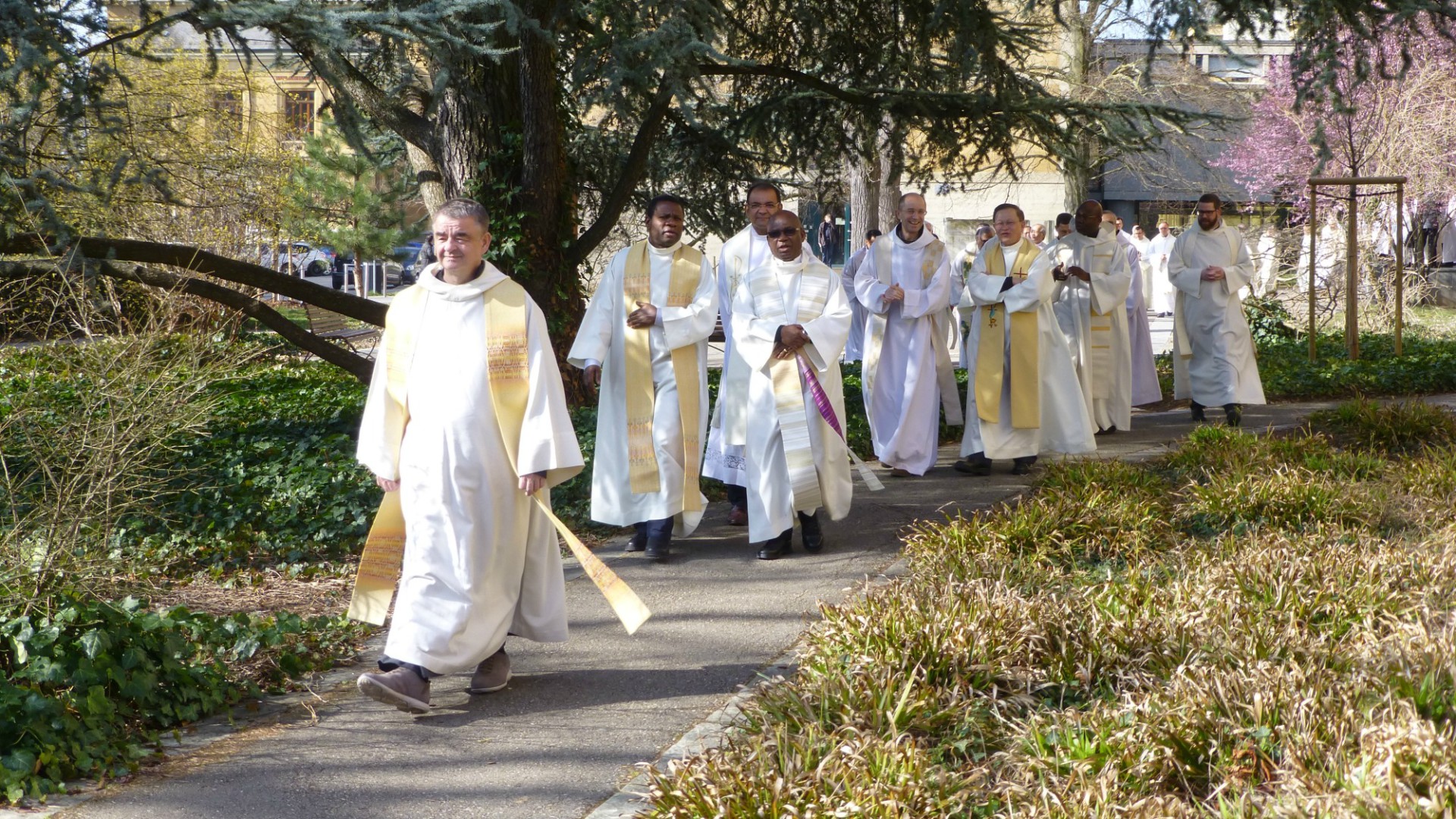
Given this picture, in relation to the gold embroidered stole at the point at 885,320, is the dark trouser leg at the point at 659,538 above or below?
below

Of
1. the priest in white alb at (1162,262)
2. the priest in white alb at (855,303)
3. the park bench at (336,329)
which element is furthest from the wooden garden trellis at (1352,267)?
the priest in white alb at (1162,262)

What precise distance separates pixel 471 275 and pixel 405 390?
1.63ft

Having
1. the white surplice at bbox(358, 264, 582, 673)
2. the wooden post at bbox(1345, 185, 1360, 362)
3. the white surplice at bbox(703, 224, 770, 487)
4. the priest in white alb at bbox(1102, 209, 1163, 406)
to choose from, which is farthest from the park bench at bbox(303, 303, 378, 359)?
the white surplice at bbox(358, 264, 582, 673)

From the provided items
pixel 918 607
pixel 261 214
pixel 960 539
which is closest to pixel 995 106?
pixel 960 539

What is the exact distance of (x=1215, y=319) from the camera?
12281mm

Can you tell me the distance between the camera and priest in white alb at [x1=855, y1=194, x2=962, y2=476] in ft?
33.1

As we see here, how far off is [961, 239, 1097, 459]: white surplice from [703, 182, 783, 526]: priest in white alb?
2.56 meters

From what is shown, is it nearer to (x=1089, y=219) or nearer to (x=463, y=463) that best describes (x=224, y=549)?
(x=463, y=463)

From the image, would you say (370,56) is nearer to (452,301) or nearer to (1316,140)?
(452,301)

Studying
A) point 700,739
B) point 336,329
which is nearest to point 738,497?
point 700,739

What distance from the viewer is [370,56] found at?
746 centimetres

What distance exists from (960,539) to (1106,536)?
76 centimetres

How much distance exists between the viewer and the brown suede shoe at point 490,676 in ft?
17.8

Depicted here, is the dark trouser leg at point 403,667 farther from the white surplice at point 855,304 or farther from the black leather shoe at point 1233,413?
the black leather shoe at point 1233,413
